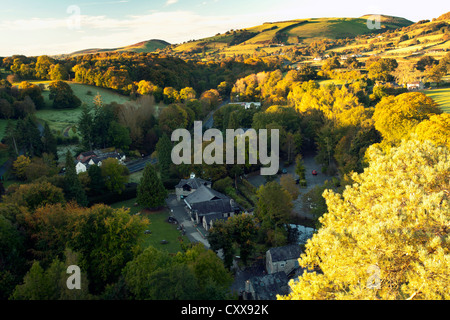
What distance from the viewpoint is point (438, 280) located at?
760 centimetres

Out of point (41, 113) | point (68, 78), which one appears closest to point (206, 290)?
point (41, 113)

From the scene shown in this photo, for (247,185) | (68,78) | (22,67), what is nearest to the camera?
(247,185)

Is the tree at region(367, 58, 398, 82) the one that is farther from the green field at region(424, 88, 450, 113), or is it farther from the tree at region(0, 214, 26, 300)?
the tree at region(0, 214, 26, 300)

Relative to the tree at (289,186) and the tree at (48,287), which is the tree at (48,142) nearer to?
the tree at (48,287)

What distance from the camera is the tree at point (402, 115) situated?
105 feet

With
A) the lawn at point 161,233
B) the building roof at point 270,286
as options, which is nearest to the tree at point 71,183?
the lawn at point 161,233

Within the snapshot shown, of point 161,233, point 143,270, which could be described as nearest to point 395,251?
point 143,270

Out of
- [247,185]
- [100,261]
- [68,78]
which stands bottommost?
[247,185]

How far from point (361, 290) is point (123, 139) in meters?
48.5

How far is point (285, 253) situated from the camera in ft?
76.4

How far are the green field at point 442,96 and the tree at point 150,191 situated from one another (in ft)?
135

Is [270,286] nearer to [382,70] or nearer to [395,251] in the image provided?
[395,251]

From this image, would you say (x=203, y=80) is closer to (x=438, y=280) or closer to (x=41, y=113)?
(x=41, y=113)

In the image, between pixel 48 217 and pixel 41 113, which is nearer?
pixel 48 217
